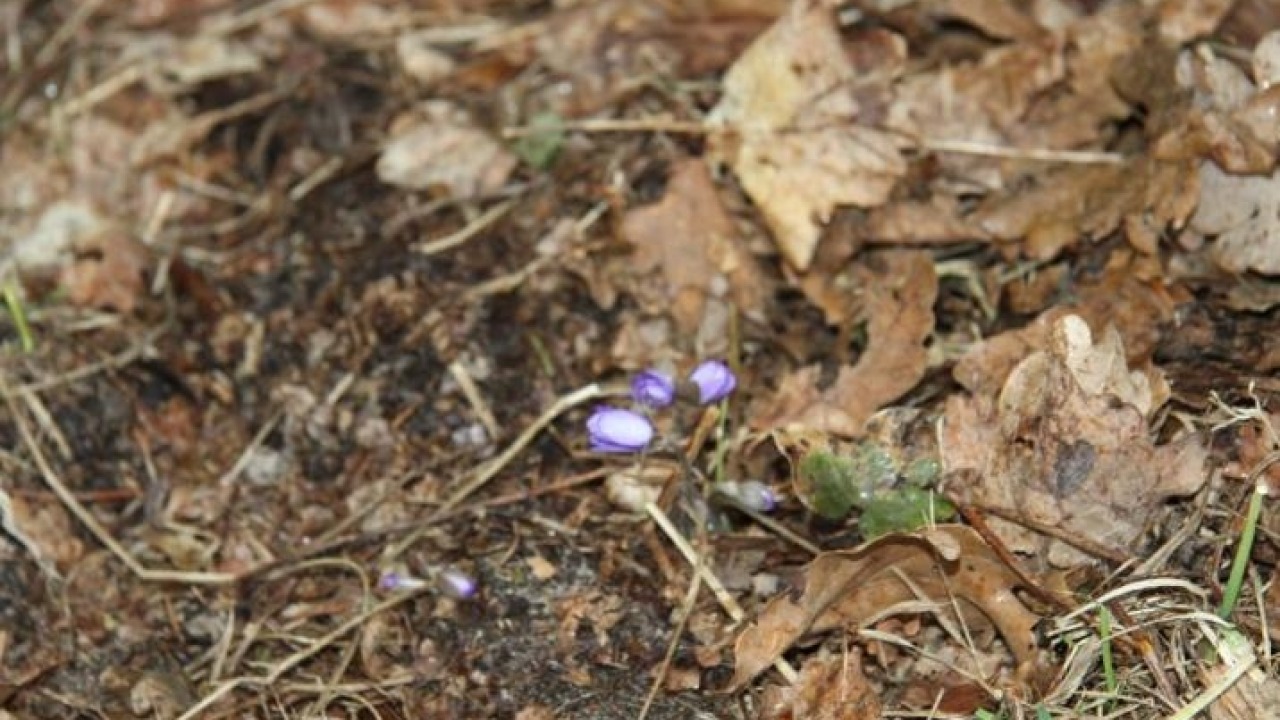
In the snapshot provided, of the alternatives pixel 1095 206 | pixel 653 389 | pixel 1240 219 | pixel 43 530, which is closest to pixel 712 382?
pixel 653 389

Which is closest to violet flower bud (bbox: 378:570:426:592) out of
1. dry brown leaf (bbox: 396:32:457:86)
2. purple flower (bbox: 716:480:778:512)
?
purple flower (bbox: 716:480:778:512)

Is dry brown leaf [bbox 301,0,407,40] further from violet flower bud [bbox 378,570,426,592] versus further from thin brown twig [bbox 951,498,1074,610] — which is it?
thin brown twig [bbox 951,498,1074,610]

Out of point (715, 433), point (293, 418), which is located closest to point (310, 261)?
→ point (293, 418)

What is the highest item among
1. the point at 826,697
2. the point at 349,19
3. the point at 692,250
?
the point at 349,19

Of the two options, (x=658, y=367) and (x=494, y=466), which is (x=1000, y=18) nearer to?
(x=658, y=367)

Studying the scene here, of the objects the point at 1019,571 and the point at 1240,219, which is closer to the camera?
the point at 1019,571

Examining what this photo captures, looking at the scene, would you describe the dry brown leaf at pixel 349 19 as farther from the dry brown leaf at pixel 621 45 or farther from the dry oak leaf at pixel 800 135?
the dry oak leaf at pixel 800 135

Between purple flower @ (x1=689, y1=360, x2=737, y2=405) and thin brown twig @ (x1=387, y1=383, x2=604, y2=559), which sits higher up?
purple flower @ (x1=689, y1=360, x2=737, y2=405)

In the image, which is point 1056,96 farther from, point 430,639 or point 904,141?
point 430,639
